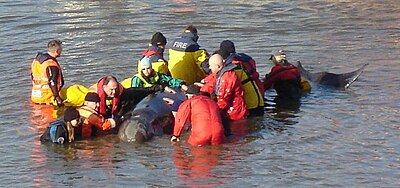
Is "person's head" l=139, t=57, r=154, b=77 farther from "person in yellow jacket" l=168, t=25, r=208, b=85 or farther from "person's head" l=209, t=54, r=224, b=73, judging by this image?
"person in yellow jacket" l=168, t=25, r=208, b=85

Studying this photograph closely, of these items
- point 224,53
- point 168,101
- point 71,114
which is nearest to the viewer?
point 71,114

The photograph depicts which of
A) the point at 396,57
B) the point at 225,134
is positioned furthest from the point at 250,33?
the point at 225,134

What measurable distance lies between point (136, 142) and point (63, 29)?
397 inches

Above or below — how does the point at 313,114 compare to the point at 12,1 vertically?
below

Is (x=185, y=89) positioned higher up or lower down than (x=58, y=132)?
higher up

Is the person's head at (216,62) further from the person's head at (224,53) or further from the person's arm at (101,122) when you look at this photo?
the person's arm at (101,122)

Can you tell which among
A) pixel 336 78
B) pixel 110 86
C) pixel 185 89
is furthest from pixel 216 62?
pixel 336 78

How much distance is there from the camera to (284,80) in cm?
1423

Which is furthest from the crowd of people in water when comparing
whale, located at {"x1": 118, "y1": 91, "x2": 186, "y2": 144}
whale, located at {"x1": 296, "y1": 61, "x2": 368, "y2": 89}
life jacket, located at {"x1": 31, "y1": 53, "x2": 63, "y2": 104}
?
whale, located at {"x1": 296, "y1": 61, "x2": 368, "y2": 89}

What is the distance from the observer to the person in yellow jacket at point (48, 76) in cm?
1381

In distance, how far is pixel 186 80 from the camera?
14.6m

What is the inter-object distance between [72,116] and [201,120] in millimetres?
1738

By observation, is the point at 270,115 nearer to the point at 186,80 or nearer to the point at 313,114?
the point at 313,114

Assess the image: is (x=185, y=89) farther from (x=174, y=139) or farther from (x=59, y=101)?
(x=59, y=101)
